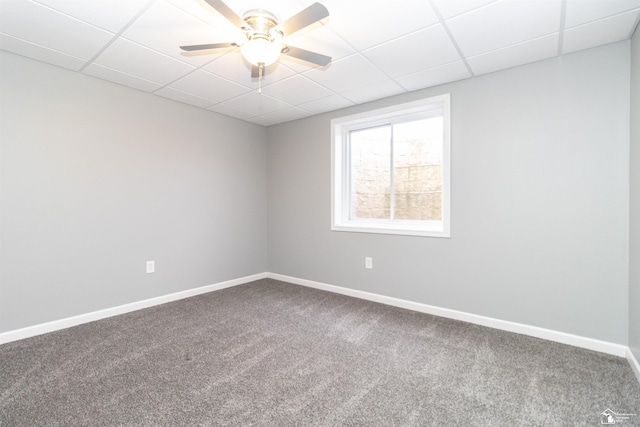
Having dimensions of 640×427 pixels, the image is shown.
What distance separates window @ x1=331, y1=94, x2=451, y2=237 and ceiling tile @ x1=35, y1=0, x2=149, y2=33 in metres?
2.31

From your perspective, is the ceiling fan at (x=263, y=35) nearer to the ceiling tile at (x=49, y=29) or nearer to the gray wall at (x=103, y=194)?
the ceiling tile at (x=49, y=29)

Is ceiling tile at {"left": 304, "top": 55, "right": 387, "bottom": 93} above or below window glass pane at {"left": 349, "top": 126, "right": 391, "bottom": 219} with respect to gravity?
above

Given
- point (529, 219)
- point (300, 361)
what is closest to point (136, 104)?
point (300, 361)

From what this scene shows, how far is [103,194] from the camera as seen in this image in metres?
2.84

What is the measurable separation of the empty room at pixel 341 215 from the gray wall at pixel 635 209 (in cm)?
3

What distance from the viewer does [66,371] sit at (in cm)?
192

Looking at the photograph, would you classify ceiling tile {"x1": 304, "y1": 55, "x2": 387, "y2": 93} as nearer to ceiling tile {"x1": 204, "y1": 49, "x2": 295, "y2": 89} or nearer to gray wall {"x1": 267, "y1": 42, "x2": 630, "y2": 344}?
ceiling tile {"x1": 204, "y1": 49, "x2": 295, "y2": 89}

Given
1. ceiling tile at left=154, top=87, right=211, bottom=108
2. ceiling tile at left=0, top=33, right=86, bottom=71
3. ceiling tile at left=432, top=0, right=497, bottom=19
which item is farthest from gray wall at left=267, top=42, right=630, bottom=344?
ceiling tile at left=0, top=33, right=86, bottom=71

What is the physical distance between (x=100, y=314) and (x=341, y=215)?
2721 mm

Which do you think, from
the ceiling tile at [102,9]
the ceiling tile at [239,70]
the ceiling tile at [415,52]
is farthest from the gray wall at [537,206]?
the ceiling tile at [102,9]

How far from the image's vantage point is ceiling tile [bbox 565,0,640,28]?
68.1 inches

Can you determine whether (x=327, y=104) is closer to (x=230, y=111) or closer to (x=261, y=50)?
(x=230, y=111)

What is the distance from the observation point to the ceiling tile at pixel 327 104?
3.31 metres

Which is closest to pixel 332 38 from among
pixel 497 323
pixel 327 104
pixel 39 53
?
pixel 327 104
